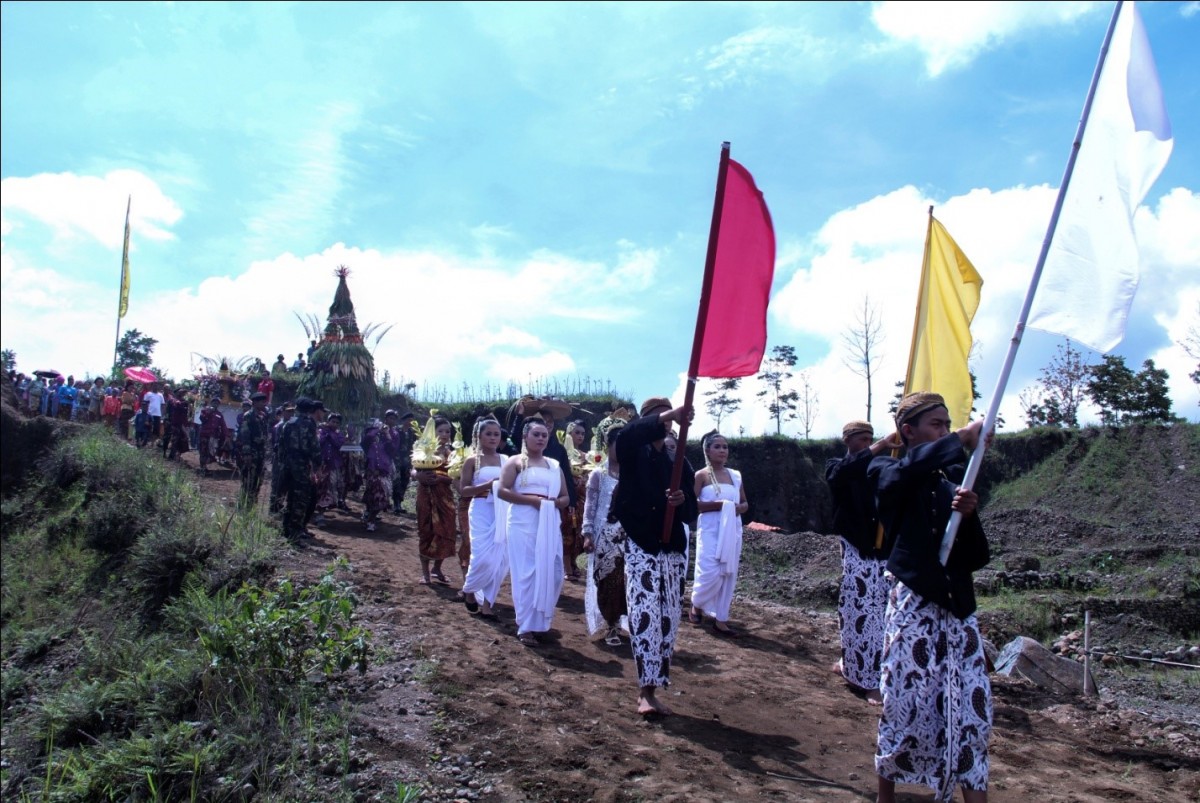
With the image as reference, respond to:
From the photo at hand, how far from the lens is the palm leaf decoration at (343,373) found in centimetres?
1672

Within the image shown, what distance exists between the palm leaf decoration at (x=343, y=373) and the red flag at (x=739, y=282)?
12.7 m

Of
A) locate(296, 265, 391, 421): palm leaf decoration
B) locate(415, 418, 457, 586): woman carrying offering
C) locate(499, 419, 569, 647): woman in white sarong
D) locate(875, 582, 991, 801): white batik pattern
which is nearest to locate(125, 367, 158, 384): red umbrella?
locate(296, 265, 391, 421): palm leaf decoration

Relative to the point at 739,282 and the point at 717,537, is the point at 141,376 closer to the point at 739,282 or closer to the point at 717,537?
the point at 717,537

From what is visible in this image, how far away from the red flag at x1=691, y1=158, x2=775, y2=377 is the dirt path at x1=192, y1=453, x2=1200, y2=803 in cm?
214

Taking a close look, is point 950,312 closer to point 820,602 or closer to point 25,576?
point 820,602

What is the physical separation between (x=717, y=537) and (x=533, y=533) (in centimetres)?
187

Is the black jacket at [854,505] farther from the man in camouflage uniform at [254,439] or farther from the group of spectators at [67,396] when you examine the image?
the group of spectators at [67,396]

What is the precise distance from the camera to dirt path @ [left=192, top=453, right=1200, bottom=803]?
441 centimetres

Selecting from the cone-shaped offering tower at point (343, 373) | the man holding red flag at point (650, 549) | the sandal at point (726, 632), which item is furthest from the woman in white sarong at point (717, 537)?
the cone-shaped offering tower at point (343, 373)

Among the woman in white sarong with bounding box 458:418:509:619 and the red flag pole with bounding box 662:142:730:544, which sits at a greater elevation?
the red flag pole with bounding box 662:142:730:544

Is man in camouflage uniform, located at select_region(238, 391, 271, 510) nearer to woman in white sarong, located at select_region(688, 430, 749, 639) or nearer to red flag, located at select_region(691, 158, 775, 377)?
woman in white sarong, located at select_region(688, 430, 749, 639)

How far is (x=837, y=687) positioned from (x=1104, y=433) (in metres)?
21.9

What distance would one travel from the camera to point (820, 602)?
11492 millimetres

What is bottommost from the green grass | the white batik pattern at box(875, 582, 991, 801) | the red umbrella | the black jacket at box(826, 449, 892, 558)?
the green grass
